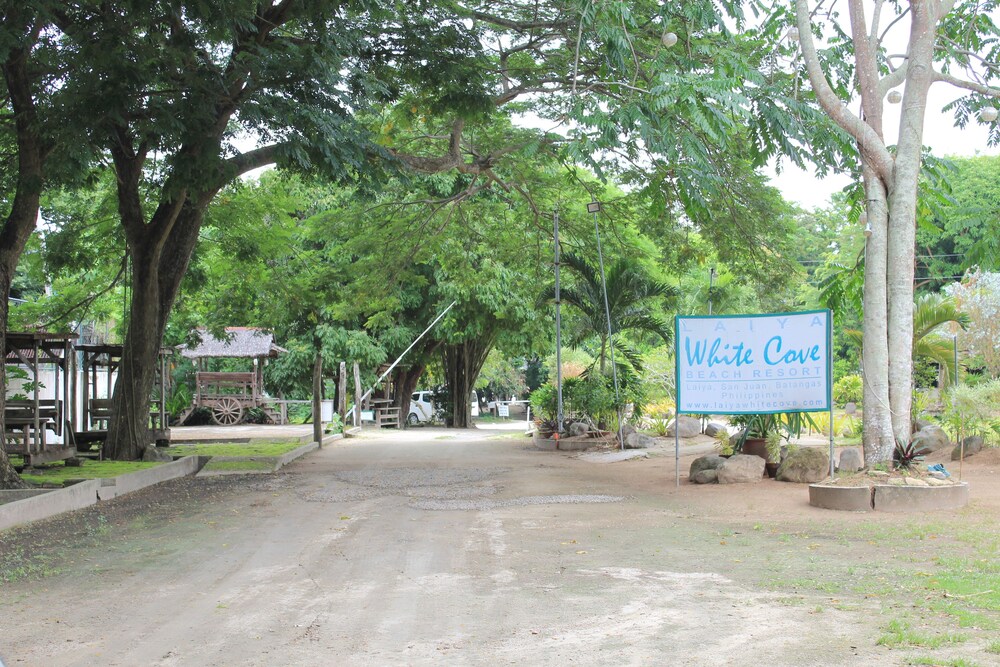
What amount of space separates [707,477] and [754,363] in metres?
1.98

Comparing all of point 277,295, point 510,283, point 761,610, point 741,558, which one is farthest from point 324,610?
point 510,283

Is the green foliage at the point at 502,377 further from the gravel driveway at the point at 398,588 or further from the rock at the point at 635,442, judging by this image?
the gravel driveway at the point at 398,588

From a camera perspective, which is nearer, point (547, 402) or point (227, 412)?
point (547, 402)

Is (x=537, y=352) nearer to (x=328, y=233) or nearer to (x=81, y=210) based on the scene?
(x=328, y=233)

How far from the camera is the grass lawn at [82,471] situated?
12253mm

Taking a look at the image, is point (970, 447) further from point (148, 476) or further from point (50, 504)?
point (50, 504)

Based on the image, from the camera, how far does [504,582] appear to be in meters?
6.57

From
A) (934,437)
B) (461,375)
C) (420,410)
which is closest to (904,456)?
(934,437)

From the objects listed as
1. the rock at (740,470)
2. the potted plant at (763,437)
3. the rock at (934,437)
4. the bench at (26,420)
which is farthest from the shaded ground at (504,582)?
the bench at (26,420)

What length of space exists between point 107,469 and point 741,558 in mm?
10545

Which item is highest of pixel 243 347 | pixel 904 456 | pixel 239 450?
pixel 243 347

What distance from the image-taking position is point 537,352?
105ft

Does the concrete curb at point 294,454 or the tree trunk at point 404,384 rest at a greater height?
the tree trunk at point 404,384

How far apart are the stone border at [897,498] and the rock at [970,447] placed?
16.7 ft
